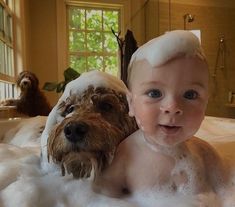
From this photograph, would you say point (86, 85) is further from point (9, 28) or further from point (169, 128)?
point (9, 28)

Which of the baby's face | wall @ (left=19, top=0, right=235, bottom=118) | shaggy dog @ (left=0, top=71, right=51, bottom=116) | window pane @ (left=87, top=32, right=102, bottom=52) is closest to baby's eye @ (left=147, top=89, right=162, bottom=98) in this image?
the baby's face

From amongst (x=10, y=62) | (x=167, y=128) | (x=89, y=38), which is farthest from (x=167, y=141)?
(x=89, y=38)

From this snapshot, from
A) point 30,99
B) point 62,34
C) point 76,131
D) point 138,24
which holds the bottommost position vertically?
point 30,99

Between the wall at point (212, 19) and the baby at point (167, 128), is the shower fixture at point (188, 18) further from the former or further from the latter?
the baby at point (167, 128)

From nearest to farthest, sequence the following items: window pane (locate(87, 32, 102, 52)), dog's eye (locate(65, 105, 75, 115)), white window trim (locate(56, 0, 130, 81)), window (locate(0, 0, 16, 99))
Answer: dog's eye (locate(65, 105, 75, 115))
window (locate(0, 0, 16, 99))
white window trim (locate(56, 0, 130, 81))
window pane (locate(87, 32, 102, 52))

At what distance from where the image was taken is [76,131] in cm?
49

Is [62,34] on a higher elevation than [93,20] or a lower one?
lower

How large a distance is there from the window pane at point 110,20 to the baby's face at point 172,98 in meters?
3.48

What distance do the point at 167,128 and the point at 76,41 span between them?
11.4ft

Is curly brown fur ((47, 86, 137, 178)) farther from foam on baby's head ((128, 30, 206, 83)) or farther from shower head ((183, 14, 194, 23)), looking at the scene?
shower head ((183, 14, 194, 23))

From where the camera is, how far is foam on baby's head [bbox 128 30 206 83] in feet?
1.64

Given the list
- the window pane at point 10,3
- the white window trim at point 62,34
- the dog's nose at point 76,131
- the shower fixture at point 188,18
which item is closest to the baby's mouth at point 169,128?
the dog's nose at point 76,131

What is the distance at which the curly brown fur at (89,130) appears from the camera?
49 centimetres

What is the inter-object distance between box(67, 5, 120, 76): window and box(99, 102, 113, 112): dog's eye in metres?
3.22
